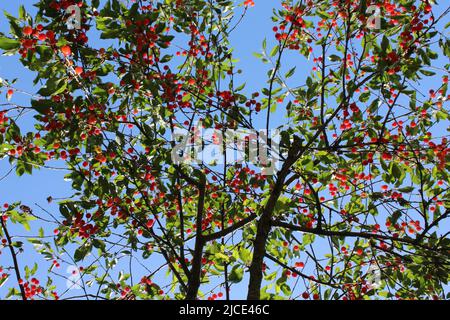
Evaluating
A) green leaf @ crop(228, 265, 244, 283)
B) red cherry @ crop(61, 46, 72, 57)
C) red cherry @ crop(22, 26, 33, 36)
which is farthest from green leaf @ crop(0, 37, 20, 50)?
green leaf @ crop(228, 265, 244, 283)

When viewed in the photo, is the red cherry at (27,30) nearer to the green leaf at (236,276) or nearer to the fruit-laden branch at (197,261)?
the fruit-laden branch at (197,261)

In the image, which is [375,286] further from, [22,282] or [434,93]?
[22,282]

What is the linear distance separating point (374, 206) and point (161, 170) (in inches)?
95.0

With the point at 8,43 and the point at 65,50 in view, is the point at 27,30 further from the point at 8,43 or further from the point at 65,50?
the point at 65,50

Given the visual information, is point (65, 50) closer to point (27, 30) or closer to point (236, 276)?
point (27, 30)

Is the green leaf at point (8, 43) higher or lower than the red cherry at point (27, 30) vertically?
lower

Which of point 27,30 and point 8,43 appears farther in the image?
point 27,30

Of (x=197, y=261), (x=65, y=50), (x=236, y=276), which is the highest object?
(x=65, y=50)

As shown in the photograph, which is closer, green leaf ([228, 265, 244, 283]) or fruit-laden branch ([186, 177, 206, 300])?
green leaf ([228, 265, 244, 283])

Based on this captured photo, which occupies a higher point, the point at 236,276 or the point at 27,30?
the point at 27,30

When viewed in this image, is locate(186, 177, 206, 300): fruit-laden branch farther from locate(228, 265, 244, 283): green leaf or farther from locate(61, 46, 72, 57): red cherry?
locate(61, 46, 72, 57): red cherry

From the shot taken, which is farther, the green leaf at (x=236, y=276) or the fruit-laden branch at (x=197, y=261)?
the fruit-laden branch at (x=197, y=261)

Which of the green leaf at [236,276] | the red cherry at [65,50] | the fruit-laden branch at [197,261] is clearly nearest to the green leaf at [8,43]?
Result: the red cherry at [65,50]

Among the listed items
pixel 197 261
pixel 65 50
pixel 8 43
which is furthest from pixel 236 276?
pixel 8 43
